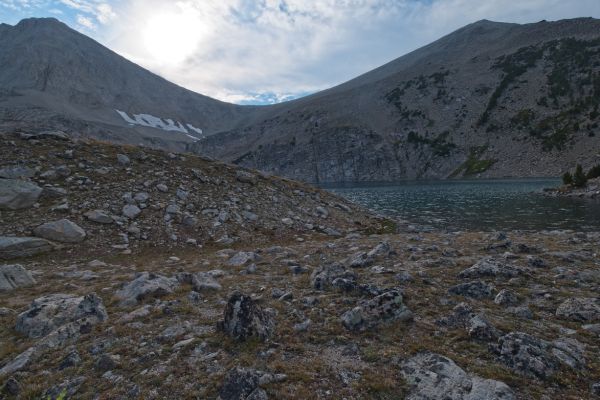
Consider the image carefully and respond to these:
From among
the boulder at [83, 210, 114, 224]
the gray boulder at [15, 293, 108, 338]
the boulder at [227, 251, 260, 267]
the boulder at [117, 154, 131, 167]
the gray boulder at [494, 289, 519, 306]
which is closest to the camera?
the gray boulder at [15, 293, 108, 338]

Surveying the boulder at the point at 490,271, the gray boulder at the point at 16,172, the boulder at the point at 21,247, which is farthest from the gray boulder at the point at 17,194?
the boulder at the point at 490,271

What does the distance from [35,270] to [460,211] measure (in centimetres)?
4523

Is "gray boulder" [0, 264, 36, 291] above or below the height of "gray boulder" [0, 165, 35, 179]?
below

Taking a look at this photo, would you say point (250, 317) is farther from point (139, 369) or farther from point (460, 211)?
point (460, 211)

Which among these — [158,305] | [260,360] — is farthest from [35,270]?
[260,360]

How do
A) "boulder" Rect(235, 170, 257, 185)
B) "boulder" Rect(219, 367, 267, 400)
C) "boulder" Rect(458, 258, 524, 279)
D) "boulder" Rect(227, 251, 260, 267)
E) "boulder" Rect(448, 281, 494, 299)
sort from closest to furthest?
"boulder" Rect(219, 367, 267, 400)
"boulder" Rect(448, 281, 494, 299)
"boulder" Rect(458, 258, 524, 279)
"boulder" Rect(227, 251, 260, 267)
"boulder" Rect(235, 170, 257, 185)

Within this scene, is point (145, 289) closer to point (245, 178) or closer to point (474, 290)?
point (474, 290)

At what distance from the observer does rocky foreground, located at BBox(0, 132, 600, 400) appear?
18.4 ft

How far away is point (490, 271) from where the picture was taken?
34.4 feet

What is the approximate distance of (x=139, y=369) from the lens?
20.2 ft

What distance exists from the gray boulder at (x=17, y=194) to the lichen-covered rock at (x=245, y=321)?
16.8 metres

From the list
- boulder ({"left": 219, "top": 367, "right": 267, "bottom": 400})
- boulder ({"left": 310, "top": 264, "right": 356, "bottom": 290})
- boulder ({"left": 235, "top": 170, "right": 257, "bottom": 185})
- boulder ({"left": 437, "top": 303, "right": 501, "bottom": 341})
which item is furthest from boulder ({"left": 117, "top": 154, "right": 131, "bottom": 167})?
boulder ({"left": 437, "top": 303, "right": 501, "bottom": 341})

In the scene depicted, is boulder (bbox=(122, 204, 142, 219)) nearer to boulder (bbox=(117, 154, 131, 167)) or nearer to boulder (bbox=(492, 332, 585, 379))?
boulder (bbox=(117, 154, 131, 167))

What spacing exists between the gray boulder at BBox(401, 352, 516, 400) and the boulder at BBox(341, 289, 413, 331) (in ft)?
4.92
